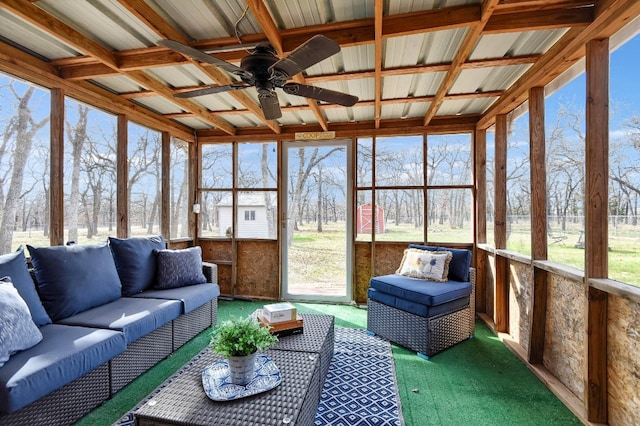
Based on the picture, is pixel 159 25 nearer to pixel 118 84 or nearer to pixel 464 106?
pixel 118 84

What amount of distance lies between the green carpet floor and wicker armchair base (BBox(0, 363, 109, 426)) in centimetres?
7

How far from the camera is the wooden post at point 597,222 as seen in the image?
190 cm

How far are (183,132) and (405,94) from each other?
3.15m

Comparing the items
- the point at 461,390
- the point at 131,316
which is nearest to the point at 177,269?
the point at 131,316

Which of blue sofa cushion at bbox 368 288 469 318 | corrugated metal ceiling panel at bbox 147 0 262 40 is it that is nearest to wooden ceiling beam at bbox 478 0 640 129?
blue sofa cushion at bbox 368 288 469 318

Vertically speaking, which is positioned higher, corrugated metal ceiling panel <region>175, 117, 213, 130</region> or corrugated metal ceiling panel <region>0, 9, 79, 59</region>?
corrugated metal ceiling panel <region>0, 9, 79, 59</region>

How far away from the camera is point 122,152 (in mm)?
3578

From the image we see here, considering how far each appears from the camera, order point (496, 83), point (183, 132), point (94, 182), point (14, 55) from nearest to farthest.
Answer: point (14, 55)
point (496, 83)
point (94, 182)
point (183, 132)

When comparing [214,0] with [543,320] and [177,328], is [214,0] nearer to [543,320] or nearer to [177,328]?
[177,328]

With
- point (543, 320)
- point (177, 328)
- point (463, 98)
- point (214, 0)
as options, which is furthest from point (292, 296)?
point (214, 0)

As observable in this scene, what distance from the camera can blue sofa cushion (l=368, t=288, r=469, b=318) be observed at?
280 centimetres

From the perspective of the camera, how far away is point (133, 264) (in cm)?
311

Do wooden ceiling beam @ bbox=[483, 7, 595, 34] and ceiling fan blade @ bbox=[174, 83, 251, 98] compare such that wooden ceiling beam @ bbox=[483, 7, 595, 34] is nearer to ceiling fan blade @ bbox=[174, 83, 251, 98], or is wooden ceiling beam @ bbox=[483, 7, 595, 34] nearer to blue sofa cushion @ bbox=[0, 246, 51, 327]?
ceiling fan blade @ bbox=[174, 83, 251, 98]

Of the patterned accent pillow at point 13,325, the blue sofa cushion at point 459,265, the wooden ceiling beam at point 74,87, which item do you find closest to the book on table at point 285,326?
the patterned accent pillow at point 13,325
